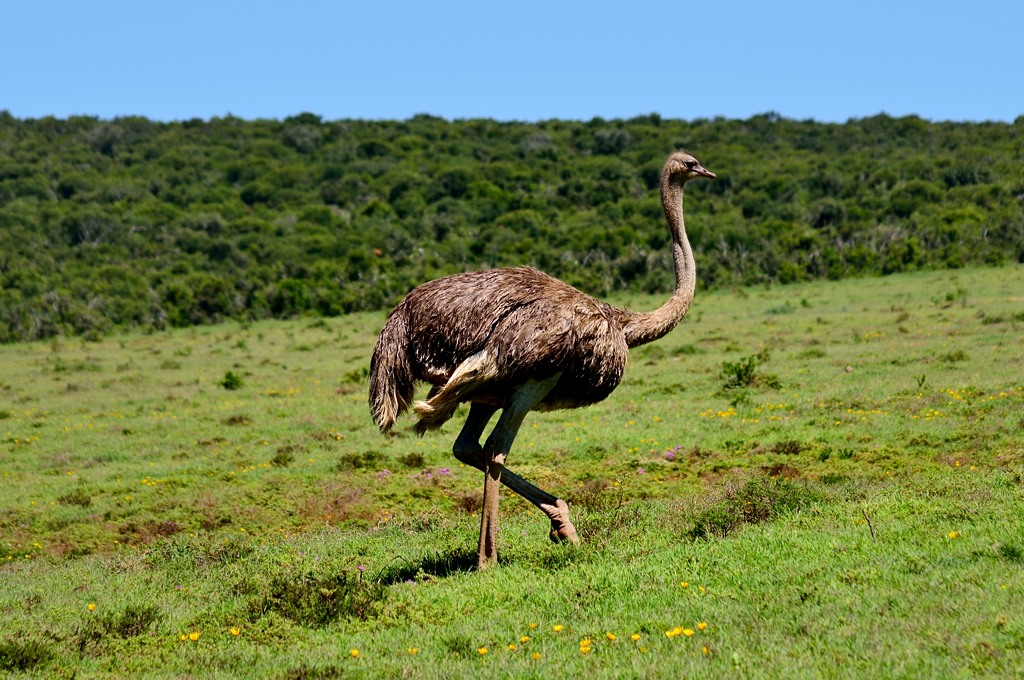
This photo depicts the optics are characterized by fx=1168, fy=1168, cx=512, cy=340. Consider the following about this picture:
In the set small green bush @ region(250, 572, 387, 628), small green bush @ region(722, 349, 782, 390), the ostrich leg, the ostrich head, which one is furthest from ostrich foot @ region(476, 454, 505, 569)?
small green bush @ region(722, 349, 782, 390)

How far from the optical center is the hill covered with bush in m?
37.8

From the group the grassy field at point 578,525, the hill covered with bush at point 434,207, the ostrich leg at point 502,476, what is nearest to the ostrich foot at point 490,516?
the ostrich leg at point 502,476

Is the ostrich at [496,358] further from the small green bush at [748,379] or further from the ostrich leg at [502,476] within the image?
the small green bush at [748,379]

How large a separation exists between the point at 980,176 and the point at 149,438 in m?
45.7

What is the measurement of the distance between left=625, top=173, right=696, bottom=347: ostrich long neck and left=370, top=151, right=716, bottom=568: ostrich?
6.7 inches

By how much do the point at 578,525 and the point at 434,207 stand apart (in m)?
52.4

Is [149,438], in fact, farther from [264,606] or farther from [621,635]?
[621,635]

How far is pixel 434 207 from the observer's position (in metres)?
59.3

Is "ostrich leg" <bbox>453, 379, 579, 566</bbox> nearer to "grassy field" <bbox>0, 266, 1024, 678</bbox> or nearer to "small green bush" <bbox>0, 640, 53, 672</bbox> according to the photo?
"grassy field" <bbox>0, 266, 1024, 678</bbox>

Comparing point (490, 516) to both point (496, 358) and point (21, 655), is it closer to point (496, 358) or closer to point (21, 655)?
point (496, 358)

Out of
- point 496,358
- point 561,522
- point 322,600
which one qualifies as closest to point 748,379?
A: point 561,522

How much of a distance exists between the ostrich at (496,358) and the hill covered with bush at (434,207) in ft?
96.3

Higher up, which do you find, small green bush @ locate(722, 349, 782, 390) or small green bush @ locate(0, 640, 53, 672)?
small green bush @ locate(722, 349, 782, 390)

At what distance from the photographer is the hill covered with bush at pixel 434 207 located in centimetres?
3778
